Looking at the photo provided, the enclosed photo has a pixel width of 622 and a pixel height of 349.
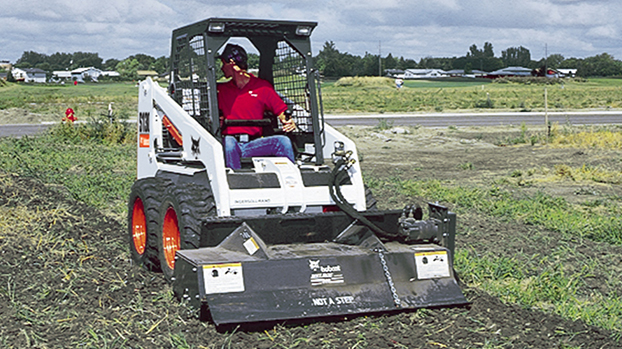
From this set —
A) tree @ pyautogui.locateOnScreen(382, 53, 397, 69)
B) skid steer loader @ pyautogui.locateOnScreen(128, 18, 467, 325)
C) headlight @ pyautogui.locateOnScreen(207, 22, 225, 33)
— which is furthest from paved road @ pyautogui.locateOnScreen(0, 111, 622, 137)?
tree @ pyautogui.locateOnScreen(382, 53, 397, 69)

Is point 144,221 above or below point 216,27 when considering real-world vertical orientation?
below

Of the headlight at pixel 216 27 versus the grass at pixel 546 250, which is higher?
the headlight at pixel 216 27

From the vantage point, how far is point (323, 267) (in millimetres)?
6188

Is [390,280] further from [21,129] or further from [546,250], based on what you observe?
[21,129]

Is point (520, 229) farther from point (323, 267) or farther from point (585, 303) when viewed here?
point (323, 267)

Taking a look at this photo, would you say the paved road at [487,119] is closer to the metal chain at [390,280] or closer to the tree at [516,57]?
the metal chain at [390,280]

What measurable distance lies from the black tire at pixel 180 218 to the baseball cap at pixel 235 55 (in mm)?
1474

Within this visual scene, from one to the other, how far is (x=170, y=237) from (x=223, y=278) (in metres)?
1.42

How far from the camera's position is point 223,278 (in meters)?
5.85

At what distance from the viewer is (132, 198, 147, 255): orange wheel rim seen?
26.0 ft

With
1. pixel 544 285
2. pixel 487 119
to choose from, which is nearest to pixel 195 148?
pixel 544 285

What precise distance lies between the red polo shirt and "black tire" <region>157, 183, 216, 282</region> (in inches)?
40.8

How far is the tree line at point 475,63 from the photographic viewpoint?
136 metres

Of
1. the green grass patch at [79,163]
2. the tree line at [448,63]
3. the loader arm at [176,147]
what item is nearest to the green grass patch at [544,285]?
the loader arm at [176,147]
